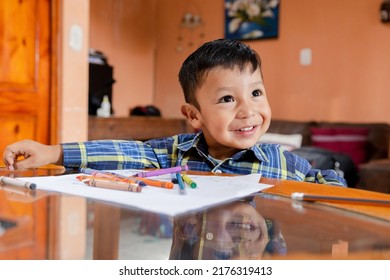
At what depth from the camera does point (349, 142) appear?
3424 millimetres

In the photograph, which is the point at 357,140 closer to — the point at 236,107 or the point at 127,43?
the point at 127,43

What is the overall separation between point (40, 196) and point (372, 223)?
37cm

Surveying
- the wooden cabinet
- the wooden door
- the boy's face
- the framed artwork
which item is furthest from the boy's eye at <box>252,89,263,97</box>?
the framed artwork

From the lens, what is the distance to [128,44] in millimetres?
4609

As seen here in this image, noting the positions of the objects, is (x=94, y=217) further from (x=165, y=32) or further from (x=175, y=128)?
(x=165, y=32)

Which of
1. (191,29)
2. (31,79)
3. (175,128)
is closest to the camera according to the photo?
(31,79)

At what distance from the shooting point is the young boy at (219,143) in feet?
2.86

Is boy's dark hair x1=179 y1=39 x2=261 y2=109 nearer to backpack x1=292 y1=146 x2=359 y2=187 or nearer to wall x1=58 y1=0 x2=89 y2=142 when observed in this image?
wall x1=58 y1=0 x2=89 y2=142

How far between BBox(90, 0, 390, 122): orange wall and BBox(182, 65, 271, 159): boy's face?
2.89 m

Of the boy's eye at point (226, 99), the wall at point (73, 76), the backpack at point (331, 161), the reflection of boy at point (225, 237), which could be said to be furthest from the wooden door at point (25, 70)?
the reflection of boy at point (225, 237)

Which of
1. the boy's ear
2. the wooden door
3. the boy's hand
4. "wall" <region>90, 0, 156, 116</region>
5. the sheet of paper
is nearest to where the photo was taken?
the sheet of paper

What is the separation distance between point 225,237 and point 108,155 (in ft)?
1.90

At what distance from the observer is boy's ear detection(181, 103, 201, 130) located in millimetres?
983
